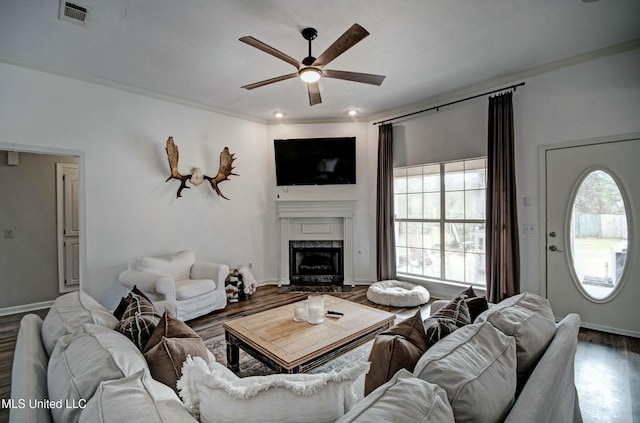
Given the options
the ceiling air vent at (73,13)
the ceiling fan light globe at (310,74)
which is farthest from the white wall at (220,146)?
the ceiling fan light globe at (310,74)

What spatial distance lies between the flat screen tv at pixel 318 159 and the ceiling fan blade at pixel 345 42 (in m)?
2.49

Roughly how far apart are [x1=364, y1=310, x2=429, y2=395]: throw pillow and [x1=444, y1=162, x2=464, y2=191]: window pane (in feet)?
11.7

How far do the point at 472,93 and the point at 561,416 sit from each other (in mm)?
3923

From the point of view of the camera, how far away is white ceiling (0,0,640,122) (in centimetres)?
241

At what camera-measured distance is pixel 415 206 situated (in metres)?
4.76

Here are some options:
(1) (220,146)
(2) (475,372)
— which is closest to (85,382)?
(2) (475,372)

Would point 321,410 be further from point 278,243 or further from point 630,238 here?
point 278,243

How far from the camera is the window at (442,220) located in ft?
13.4

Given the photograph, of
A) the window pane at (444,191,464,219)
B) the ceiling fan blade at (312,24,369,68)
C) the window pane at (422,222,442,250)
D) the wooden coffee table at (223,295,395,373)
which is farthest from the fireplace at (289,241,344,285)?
the ceiling fan blade at (312,24,369,68)

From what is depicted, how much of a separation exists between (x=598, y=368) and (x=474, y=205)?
7.15 ft

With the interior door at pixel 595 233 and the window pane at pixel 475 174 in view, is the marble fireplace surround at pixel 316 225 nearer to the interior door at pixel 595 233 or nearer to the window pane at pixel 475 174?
the window pane at pixel 475 174

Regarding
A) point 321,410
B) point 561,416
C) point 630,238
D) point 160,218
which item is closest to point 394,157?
point 630,238

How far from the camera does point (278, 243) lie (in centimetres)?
534

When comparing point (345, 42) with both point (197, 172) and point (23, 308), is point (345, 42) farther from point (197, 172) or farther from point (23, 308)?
point (23, 308)
